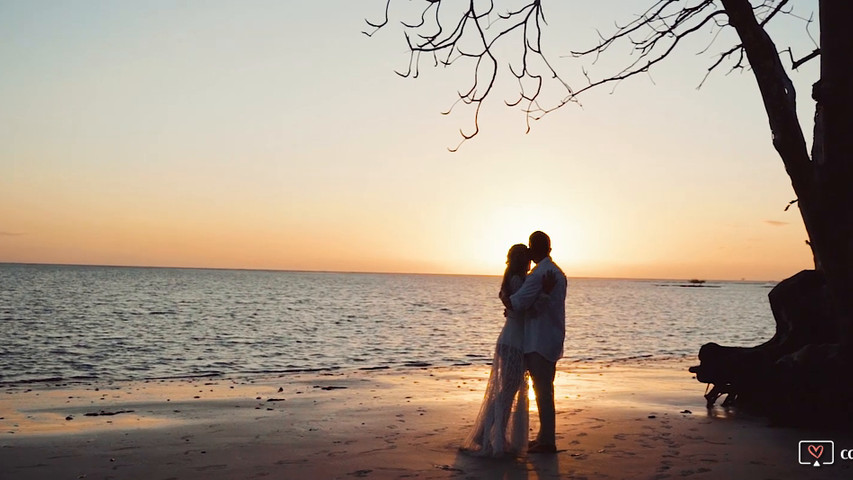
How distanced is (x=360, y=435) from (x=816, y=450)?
4.98 metres

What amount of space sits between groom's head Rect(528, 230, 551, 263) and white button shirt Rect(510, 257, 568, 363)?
0.07m

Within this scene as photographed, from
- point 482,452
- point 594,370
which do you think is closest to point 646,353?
point 594,370

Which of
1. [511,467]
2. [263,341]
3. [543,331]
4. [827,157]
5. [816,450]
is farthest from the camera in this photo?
[263,341]

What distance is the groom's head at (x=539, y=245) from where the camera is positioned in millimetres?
7889

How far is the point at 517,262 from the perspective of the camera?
26.0ft

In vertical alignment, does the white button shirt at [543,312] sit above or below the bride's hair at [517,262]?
below

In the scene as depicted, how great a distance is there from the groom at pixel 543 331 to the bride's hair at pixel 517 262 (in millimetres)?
151

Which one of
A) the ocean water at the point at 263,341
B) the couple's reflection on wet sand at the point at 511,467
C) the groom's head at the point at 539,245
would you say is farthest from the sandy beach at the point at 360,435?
the ocean water at the point at 263,341

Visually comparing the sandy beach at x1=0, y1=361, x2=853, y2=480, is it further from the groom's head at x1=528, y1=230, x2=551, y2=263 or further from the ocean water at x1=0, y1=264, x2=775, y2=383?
the ocean water at x1=0, y1=264, x2=775, y2=383

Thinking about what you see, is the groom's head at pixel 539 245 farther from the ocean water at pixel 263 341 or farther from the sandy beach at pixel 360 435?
the ocean water at pixel 263 341

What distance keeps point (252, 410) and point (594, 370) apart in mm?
9948

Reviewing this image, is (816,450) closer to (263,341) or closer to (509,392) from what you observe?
(509,392)

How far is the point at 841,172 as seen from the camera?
5535 millimetres

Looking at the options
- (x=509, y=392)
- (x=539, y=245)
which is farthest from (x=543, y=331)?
(x=539, y=245)
